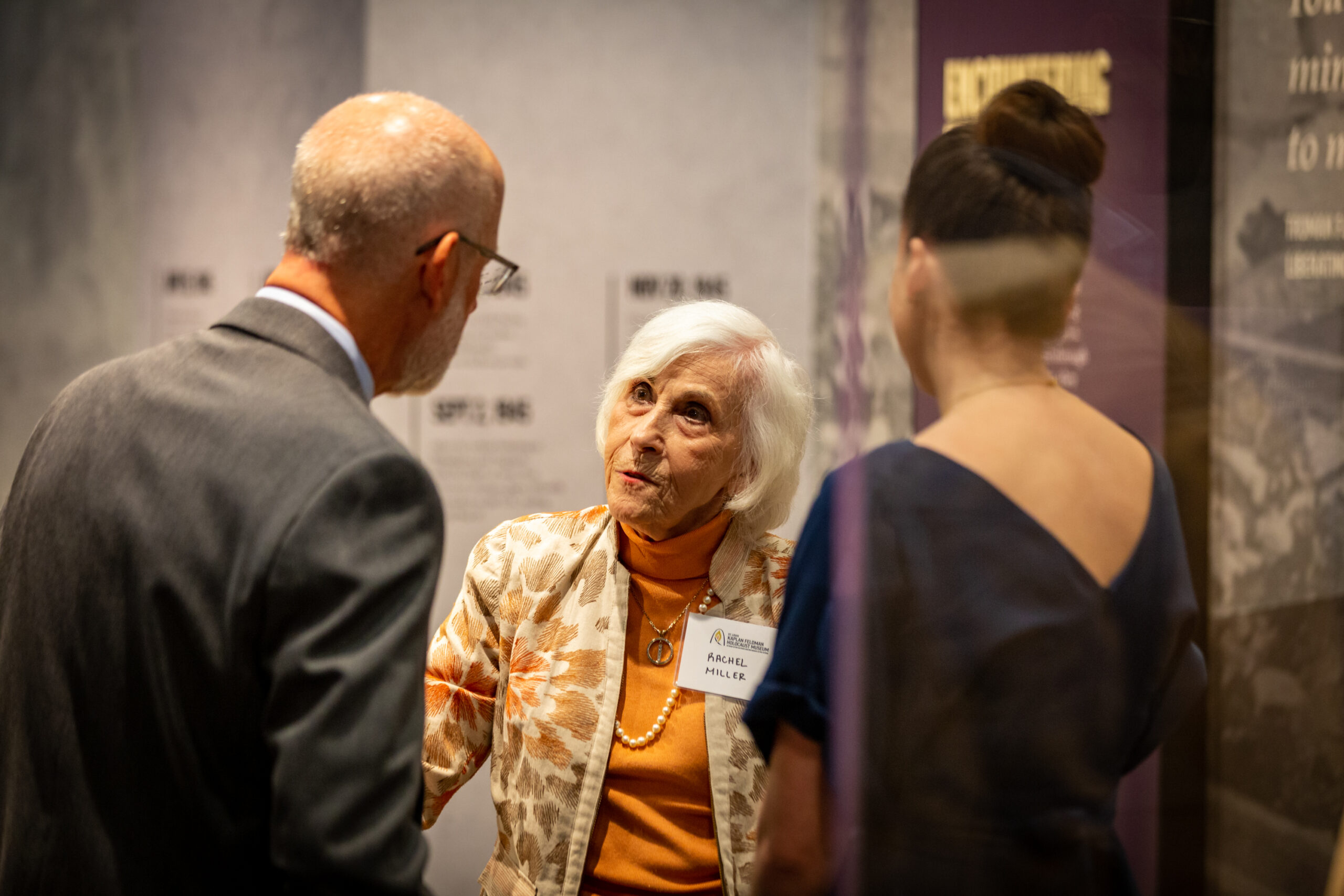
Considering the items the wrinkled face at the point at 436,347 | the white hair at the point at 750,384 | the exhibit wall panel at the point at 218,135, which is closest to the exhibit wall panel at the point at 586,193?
the exhibit wall panel at the point at 218,135

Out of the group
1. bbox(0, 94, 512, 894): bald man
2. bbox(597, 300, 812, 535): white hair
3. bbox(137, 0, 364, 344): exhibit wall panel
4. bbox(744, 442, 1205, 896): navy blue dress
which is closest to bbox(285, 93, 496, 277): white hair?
bbox(0, 94, 512, 894): bald man

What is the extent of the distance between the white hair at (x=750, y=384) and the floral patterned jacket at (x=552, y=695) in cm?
7

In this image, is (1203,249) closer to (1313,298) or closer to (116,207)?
(1313,298)

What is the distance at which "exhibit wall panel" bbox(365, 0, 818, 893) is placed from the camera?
257cm

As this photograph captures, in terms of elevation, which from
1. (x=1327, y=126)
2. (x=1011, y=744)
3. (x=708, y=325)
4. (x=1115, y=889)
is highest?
(x=1327, y=126)

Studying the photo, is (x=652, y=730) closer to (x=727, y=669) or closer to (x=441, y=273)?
(x=727, y=669)

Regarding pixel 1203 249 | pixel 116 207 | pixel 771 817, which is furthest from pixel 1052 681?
pixel 116 207

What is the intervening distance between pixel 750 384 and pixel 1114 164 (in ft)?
2.37

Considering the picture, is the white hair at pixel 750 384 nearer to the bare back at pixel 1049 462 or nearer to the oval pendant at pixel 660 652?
the oval pendant at pixel 660 652

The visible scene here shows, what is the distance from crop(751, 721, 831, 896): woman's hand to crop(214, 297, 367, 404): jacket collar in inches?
25.2

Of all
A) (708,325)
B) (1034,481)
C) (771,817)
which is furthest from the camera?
(708,325)

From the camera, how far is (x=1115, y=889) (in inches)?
39.8

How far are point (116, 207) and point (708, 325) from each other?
2.24m

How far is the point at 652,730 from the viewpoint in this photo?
1.48m
